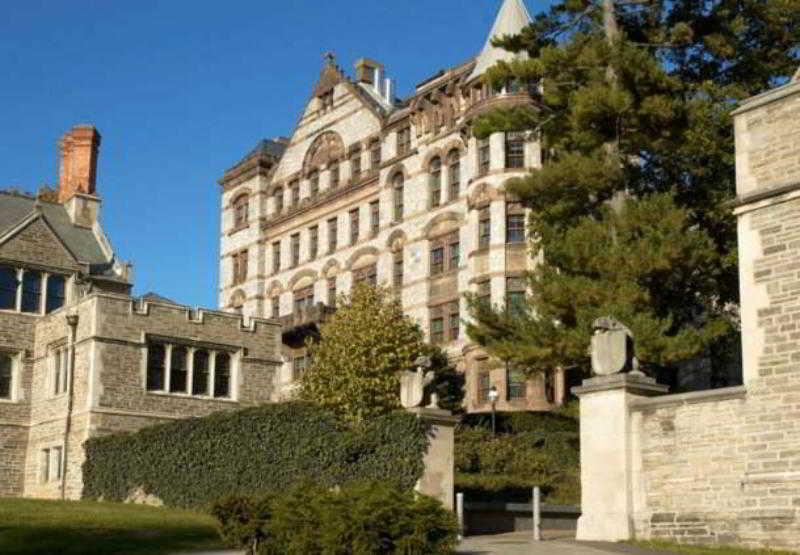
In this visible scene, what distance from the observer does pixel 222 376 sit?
4106 cm

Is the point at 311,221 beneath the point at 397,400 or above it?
above

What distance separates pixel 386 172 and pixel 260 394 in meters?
14.8

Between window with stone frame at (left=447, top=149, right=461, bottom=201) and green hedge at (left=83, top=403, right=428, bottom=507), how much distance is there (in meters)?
18.6

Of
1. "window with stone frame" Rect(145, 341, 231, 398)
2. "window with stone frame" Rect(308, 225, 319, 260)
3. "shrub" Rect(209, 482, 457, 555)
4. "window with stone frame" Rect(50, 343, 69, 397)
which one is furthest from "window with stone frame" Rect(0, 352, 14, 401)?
"shrub" Rect(209, 482, 457, 555)

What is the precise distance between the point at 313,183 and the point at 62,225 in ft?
44.7

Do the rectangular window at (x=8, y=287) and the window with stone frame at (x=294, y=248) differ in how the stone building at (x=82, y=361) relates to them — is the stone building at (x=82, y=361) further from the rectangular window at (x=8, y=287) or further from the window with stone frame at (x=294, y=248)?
the window with stone frame at (x=294, y=248)

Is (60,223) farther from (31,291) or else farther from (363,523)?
(363,523)

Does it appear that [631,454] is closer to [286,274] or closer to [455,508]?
[455,508]

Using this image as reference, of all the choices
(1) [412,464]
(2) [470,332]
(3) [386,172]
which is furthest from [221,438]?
(3) [386,172]

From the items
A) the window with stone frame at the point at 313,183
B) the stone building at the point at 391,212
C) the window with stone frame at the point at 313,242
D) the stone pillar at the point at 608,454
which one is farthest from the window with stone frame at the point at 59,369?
the stone pillar at the point at 608,454

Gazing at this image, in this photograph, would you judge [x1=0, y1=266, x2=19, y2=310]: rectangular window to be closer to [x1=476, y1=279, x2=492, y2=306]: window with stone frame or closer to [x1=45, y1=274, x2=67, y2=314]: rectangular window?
[x1=45, y1=274, x2=67, y2=314]: rectangular window

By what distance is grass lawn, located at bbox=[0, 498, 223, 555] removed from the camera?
18.5 m

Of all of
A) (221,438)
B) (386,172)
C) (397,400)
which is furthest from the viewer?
(386,172)

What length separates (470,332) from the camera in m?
30.5
